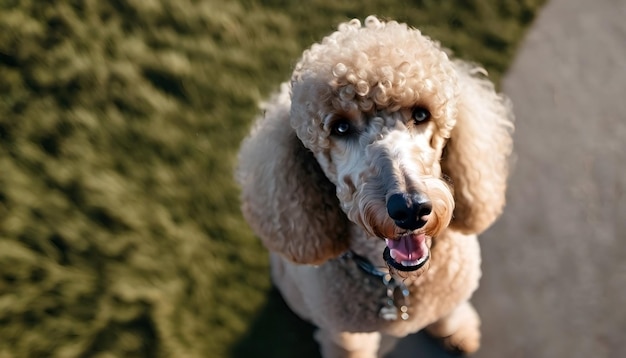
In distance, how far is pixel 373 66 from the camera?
1612 millimetres

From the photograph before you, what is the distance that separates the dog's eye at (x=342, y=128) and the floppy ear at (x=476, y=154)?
338 mm

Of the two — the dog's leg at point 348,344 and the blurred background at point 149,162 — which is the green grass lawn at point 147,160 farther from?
the dog's leg at point 348,344

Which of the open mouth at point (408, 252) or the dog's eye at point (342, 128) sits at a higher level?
the dog's eye at point (342, 128)

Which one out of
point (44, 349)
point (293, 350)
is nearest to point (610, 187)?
point (293, 350)

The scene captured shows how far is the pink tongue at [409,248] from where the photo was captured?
164 centimetres

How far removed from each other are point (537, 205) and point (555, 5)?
1.08 m

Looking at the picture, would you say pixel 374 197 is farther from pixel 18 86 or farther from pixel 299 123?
pixel 18 86

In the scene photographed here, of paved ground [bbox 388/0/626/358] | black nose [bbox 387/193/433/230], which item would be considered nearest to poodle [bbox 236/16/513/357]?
black nose [bbox 387/193/433/230]

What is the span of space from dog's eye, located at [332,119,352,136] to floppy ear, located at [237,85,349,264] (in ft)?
0.71

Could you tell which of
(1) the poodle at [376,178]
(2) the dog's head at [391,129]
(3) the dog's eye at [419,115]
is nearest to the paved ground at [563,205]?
(1) the poodle at [376,178]

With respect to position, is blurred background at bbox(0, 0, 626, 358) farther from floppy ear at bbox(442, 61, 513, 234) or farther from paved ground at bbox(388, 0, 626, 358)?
floppy ear at bbox(442, 61, 513, 234)

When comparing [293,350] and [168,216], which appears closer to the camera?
[293,350]

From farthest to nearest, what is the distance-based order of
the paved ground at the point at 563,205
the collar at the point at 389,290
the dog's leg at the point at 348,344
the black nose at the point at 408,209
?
the paved ground at the point at 563,205
the dog's leg at the point at 348,344
the collar at the point at 389,290
the black nose at the point at 408,209

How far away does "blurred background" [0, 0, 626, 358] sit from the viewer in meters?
2.65
